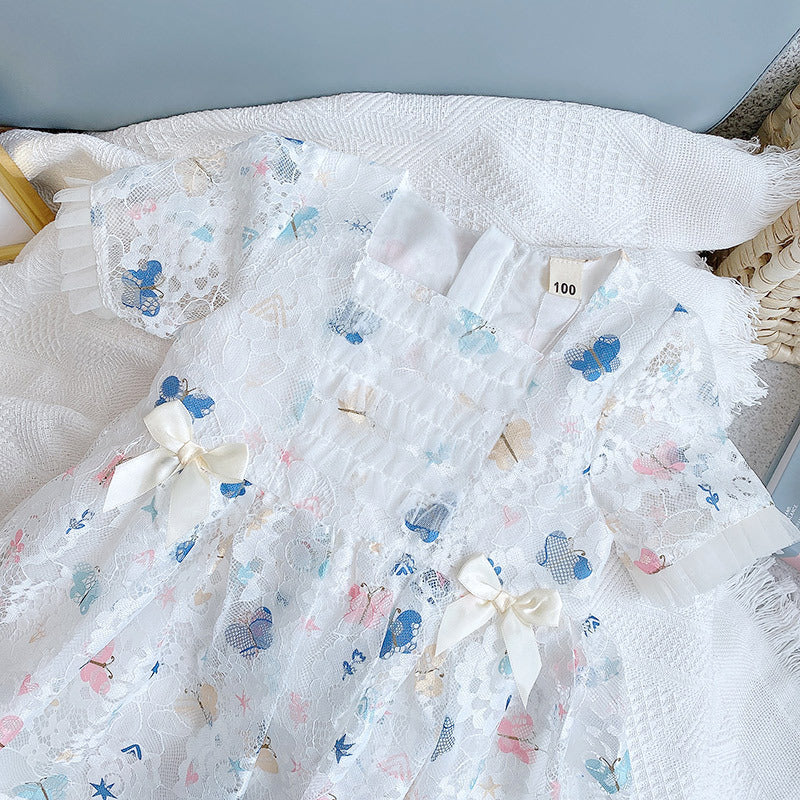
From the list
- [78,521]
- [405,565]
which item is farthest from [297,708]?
[78,521]

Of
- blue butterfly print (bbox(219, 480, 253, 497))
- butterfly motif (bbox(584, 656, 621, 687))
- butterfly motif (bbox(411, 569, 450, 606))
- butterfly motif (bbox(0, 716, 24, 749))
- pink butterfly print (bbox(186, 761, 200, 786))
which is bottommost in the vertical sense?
pink butterfly print (bbox(186, 761, 200, 786))

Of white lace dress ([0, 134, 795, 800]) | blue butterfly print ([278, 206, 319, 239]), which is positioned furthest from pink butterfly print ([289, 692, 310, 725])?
blue butterfly print ([278, 206, 319, 239])

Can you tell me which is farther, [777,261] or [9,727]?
[777,261]

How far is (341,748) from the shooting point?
2.30 ft

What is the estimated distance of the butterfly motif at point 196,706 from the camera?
761 millimetres

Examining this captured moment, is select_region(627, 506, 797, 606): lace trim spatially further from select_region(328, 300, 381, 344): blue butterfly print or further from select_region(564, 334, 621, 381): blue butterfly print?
select_region(328, 300, 381, 344): blue butterfly print

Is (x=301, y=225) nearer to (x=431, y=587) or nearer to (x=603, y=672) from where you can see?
(x=431, y=587)

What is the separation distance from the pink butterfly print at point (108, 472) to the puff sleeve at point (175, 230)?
133 millimetres

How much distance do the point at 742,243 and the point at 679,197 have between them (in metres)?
0.12

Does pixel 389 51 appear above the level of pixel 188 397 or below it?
above

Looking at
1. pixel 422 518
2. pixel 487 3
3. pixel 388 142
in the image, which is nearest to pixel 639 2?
pixel 487 3

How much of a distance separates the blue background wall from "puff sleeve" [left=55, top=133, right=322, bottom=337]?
0.40 feet

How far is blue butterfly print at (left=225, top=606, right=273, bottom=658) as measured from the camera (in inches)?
28.9

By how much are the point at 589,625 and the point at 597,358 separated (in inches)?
11.5
